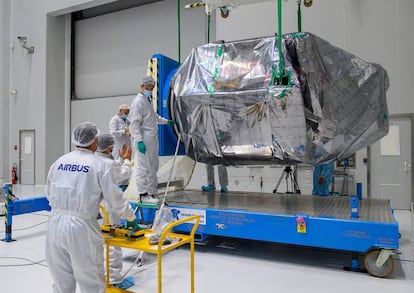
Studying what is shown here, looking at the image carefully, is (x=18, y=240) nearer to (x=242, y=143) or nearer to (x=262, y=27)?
(x=242, y=143)

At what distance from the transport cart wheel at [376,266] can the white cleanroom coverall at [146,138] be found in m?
2.55

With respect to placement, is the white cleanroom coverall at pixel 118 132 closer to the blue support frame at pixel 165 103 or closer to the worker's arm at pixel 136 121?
the blue support frame at pixel 165 103

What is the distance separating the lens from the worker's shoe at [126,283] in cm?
299

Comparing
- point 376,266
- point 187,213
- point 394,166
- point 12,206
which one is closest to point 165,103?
point 187,213

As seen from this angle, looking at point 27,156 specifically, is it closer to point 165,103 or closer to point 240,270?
point 165,103

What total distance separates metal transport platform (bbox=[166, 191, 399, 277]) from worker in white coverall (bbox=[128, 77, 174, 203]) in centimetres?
37

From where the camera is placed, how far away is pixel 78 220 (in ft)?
7.11

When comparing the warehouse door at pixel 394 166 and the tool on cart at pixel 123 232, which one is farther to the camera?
the warehouse door at pixel 394 166

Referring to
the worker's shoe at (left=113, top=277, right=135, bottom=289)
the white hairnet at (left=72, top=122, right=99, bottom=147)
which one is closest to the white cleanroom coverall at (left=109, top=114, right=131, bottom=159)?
the worker's shoe at (left=113, top=277, right=135, bottom=289)

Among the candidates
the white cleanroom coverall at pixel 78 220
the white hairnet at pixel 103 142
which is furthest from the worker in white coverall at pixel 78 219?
the white hairnet at pixel 103 142

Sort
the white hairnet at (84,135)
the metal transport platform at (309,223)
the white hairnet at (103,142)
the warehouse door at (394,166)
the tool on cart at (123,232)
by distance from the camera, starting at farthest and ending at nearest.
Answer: the warehouse door at (394,166) → the metal transport platform at (309,223) → the white hairnet at (103,142) → the tool on cart at (123,232) → the white hairnet at (84,135)

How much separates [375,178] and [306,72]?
429cm

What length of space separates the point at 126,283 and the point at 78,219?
1.18 m

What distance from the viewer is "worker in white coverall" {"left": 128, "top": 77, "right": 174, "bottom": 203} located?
4215 millimetres
